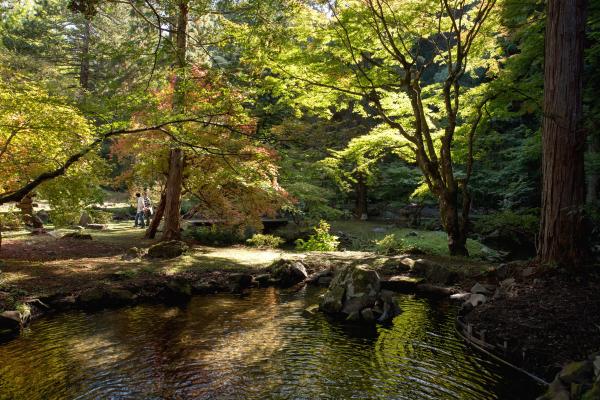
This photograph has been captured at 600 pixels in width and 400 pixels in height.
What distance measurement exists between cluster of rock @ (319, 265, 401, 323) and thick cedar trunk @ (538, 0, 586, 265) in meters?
3.06

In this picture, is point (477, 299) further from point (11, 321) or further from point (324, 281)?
point (11, 321)

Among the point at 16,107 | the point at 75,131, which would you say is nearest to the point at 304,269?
the point at 75,131

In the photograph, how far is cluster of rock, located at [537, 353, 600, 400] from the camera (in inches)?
147

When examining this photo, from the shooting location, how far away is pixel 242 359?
5801 mm

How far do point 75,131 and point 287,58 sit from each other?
6.05 m

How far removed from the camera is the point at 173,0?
27.0ft

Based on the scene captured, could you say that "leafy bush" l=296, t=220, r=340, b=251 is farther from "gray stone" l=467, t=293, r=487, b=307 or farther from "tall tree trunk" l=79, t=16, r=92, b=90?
"tall tree trunk" l=79, t=16, r=92, b=90

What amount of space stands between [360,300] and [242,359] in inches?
118

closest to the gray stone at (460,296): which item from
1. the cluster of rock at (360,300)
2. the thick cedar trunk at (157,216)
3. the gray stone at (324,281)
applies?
the cluster of rock at (360,300)

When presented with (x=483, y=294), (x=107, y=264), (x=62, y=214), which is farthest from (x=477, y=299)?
(x=62, y=214)

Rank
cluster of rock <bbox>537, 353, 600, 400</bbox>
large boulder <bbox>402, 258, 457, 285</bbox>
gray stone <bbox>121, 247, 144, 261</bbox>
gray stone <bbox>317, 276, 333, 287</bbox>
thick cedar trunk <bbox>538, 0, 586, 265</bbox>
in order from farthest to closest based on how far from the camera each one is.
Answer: gray stone <bbox>121, 247, 144, 261</bbox>
gray stone <bbox>317, 276, 333, 287</bbox>
large boulder <bbox>402, 258, 457, 285</bbox>
thick cedar trunk <bbox>538, 0, 586, 265</bbox>
cluster of rock <bbox>537, 353, 600, 400</bbox>

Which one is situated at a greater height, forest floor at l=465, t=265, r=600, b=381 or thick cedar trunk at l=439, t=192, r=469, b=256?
thick cedar trunk at l=439, t=192, r=469, b=256

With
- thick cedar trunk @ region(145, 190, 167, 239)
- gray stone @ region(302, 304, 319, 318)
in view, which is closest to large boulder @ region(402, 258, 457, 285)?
gray stone @ region(302, 304, 319, 318)

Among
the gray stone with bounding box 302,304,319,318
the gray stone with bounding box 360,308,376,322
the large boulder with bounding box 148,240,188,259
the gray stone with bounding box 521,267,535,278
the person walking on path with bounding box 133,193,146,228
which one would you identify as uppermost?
the person walking on path with bounding box 133,193,146,228
